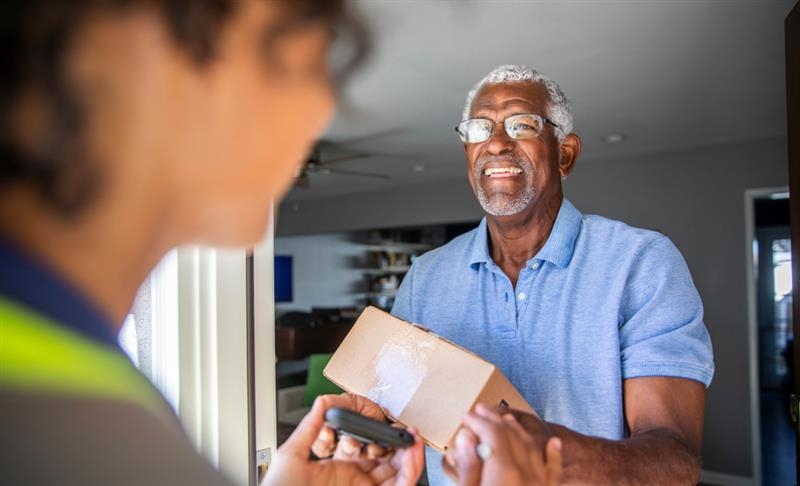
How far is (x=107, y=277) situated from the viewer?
0.64 feet

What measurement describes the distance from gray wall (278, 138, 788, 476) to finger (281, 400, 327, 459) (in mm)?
3450

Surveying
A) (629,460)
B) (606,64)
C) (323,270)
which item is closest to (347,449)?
(629,460)

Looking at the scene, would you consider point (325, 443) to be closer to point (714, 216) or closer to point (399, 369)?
point (399, 369)

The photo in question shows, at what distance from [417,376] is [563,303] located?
0.39 m

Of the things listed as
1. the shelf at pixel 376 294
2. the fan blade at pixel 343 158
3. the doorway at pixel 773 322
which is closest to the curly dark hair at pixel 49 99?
the fan blade at pixel 343 158

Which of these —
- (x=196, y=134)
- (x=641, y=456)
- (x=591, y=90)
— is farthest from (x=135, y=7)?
(x=591, y=90)

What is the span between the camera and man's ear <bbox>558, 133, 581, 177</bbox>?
3.39 feet

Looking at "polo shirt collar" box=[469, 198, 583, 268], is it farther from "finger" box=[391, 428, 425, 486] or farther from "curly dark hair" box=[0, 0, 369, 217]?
"curly dark hair" box=[0, 0, 369, 217]

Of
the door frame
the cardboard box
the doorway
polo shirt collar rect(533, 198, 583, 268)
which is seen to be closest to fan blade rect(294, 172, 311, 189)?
the cardboard box

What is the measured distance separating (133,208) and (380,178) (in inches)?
175

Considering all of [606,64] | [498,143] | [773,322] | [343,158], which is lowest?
[773,322]

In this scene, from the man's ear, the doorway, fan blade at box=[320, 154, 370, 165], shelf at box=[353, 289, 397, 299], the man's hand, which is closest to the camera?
the man's hand

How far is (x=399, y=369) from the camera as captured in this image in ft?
1.92

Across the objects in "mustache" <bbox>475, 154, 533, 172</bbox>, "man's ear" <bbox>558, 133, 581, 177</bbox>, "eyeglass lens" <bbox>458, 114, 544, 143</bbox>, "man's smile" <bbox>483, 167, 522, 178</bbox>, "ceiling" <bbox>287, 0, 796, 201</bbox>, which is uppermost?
"ceiling" <bbox>287, 0, 796, 201</bbox>
